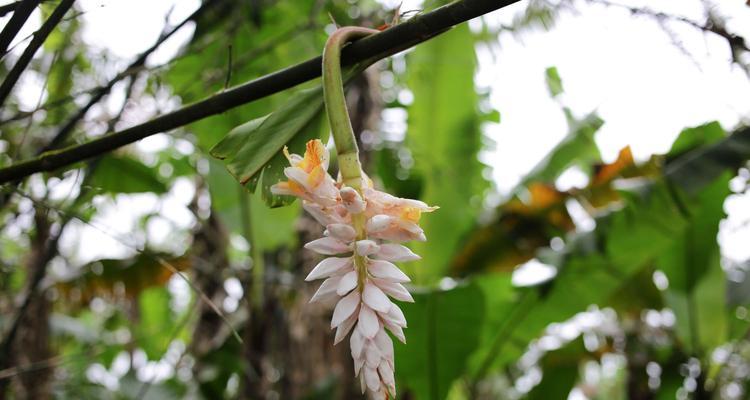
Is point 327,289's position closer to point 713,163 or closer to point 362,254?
point 362,254

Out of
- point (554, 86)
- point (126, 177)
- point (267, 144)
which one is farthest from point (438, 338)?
point (267, 144)

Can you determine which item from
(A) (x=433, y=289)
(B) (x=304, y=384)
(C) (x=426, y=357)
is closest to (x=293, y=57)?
(A) (x=433, y=289)

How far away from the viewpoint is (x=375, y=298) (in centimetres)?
45

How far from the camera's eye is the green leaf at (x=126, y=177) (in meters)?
1.23

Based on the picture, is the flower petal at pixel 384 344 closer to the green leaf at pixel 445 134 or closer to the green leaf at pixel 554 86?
the green leaf at pixel 554 86

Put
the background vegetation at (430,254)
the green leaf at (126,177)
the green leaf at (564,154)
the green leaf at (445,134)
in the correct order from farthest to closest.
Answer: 1. the green leaf at (564,154)
2. the green leaf at (445,134)
3. the background vegetation at (430,254)
4. the green leaf at (126,177)

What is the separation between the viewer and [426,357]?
5.89 feet

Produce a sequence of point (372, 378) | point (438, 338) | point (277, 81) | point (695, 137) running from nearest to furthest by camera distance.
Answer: point (372, 378) < point (277, 81) < point (438, 338) < point (695, 137)

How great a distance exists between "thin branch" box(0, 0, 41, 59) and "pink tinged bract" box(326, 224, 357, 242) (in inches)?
14.2

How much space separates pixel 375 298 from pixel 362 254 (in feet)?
0.10

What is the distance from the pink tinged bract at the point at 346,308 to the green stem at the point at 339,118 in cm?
7

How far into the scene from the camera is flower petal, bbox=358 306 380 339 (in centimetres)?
44

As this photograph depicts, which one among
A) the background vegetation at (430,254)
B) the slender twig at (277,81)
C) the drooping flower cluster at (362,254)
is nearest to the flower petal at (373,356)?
the drooping flower cluster at (362,254)

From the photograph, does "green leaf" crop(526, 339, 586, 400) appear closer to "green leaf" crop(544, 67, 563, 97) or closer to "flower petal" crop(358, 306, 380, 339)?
"green leaf" crop(544, 67, 563, 97)
